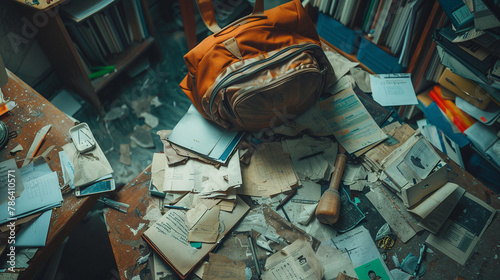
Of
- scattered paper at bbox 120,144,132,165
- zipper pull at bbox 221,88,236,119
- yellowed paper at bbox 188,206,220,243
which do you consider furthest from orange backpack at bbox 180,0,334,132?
scattered paper at bbox 120,144,132,165

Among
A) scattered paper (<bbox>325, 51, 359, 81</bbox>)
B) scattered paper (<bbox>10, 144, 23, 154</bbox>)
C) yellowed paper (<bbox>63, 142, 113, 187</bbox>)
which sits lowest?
yellowed paper (<bbox>63, 142, 113, 187</bbox>)

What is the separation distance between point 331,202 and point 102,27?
57.1 inches

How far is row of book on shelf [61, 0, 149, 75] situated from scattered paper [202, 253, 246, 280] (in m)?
1.21

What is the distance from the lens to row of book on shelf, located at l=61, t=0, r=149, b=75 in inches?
59.7

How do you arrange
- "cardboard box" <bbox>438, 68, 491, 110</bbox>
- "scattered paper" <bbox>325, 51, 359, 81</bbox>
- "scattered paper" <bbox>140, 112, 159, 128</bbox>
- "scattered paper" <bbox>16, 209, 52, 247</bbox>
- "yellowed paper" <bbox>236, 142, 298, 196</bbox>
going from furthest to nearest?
"scattered paper" <bbox>140, 112, 159, 128</bbox>, "scattered paper" <bbox>325, 51, 359, 81</bbox>, "cardboard box" <bbox>438, 68, 491, 110</bbox>, "yellowed paper" <bbox>236, 142, 298, 196</bbox>, "scattered paper" <bbox>16, 209, 52, 247</bbox>

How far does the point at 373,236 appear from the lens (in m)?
1.12

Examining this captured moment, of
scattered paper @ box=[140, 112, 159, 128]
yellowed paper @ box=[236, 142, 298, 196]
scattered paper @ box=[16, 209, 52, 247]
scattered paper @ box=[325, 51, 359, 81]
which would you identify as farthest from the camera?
scattered paper @ box=[140, 112, 159, 128]

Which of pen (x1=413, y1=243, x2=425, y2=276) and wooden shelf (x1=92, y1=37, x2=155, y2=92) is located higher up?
wooden shelf (x1=92, y1=37, x2=155, y2=92)

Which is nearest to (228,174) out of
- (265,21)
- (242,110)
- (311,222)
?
(242,110)

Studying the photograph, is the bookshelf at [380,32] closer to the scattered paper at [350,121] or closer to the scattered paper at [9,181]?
Result: the scattered paper at [350,121]

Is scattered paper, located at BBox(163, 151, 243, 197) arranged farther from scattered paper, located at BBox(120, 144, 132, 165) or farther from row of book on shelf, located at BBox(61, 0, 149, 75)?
row of book on shelf, located at BBox(61, 0, 149, 75)

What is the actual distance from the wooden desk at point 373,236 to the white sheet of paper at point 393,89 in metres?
0.35

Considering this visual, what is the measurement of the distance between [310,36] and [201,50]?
46cm

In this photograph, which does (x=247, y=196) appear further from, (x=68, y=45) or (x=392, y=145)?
(x=68, y=45)
